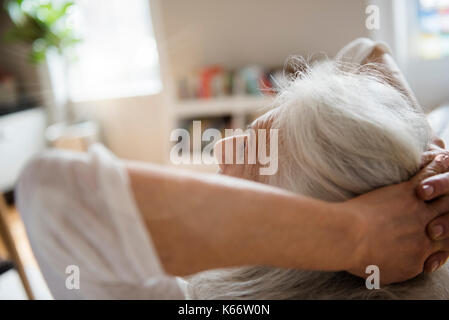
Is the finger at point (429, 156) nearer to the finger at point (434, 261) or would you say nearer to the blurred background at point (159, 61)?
the finger at point (434, 261)

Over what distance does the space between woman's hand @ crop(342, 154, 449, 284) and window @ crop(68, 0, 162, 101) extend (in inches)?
140

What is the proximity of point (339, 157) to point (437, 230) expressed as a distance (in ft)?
0.60

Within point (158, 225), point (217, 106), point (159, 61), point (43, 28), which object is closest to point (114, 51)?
point (159, 61)

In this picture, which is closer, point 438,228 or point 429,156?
point 438,228

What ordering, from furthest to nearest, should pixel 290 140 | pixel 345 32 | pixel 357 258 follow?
pixel 345 32 < pixel 290 140 < pixel 357 258

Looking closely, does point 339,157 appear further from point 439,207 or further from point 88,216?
point 88,216

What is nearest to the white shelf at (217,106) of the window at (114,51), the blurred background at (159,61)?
the blurred background at (159,61)

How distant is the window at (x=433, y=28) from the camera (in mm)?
3066

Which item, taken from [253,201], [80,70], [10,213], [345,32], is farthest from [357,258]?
[80,70]

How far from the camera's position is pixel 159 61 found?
388 cm

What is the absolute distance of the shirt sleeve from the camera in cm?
48
